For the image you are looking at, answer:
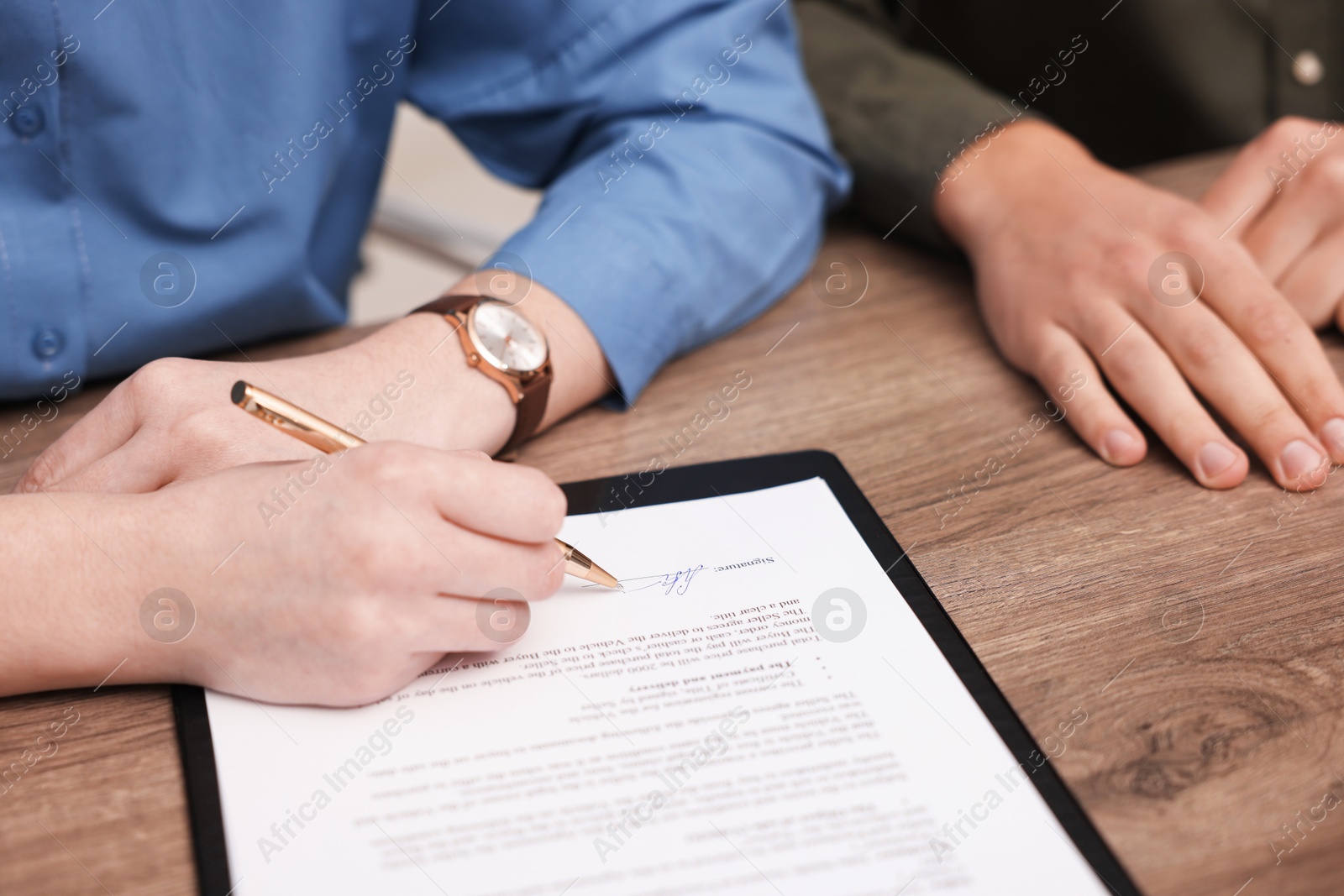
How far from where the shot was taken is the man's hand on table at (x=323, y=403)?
1.97ft

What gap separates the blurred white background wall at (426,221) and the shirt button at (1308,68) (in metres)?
1.28

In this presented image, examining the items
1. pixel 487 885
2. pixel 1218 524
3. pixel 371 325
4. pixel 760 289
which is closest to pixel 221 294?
pixel 371 325

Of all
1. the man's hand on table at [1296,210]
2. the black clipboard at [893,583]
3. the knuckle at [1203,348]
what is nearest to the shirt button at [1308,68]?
the man's hand on table at [1296,210]

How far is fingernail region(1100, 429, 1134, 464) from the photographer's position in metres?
0.72

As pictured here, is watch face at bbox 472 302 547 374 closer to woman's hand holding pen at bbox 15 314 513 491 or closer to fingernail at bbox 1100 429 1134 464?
woman's hand holding pen at bbox 15 314 513 491

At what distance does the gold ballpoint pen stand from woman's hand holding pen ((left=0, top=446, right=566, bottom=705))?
0.01m

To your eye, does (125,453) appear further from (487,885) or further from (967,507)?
(967,507)

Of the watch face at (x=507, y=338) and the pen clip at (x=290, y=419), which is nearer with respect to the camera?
the pen clip at (x=290, y=419)

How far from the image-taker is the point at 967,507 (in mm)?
679

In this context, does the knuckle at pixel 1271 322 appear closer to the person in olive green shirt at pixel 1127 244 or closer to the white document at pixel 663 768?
the person in olive green shirt at pixel 1127 244

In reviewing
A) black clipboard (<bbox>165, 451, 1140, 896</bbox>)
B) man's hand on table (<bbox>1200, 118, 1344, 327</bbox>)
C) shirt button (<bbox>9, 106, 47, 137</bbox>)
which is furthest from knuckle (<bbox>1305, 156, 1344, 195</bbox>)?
shirt button (<bbox>9, 106, 47, 137</bbox>)

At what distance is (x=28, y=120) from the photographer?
29.0 inches

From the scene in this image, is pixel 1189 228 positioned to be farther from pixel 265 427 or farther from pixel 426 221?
pixel 426 221
